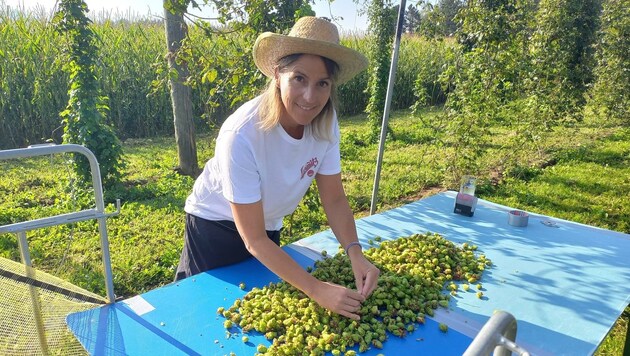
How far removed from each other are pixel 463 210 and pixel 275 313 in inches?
75.3

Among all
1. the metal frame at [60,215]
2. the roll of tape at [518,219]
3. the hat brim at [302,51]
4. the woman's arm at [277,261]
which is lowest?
the roll of tape at [518,219]

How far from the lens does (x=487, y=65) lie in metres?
4.80

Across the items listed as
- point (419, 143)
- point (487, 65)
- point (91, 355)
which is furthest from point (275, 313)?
point (419, 143)

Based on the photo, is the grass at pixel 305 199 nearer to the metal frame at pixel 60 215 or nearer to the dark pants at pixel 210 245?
the dark pants at pixel 210 245

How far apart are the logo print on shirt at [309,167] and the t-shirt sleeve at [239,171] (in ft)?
1.02

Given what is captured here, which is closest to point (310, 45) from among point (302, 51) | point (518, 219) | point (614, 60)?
point (302, 51)

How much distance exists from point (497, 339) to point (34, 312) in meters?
1.77

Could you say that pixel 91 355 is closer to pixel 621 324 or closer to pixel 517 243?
pixel 517 243

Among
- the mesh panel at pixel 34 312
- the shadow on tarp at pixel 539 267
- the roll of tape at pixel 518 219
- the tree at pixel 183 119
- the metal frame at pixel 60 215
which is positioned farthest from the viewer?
the tree at pixel 183 119

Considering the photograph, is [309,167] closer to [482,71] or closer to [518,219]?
[518,219]

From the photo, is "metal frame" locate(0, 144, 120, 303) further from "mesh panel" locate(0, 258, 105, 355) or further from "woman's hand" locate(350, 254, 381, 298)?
"woman's hand" locate(350, 254, 381, 298)

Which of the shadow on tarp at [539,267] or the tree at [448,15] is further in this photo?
the tree at [448,15]

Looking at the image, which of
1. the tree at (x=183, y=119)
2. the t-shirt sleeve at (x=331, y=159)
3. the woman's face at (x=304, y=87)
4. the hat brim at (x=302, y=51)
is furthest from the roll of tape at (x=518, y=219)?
the tree at (x=183, y=119)

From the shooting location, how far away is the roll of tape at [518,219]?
2.99 meters
